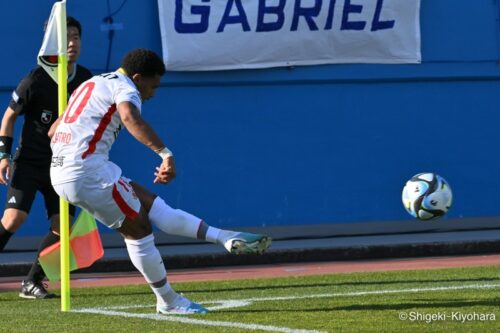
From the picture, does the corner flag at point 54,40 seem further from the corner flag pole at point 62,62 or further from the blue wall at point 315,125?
the blue wall at point 315,125

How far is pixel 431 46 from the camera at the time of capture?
54.4 feet

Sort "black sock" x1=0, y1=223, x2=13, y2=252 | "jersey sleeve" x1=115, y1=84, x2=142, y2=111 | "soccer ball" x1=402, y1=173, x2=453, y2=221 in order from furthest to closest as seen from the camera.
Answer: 1. "soccer ball" x1=402, y1=173, x2=453, y2=221
2. "black sock" x1=0, y1=223, x2=13, y2=252
3. "jersey sleeve" x1=115, y1=84, x2=142, y2=111

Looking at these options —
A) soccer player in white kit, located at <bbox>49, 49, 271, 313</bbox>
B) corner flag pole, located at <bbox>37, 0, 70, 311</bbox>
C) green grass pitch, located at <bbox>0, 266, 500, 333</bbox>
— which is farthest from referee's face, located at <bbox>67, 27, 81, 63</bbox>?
green grass pitch, located at <bbox>0, 266, 500, 333</bbox>

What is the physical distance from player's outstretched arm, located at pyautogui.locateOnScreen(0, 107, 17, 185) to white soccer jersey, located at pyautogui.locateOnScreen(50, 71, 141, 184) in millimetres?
1765

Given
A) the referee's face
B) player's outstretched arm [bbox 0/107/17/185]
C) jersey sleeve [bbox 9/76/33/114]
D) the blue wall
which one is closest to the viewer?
player's outstretched arm [bbox 0/107/17/185]

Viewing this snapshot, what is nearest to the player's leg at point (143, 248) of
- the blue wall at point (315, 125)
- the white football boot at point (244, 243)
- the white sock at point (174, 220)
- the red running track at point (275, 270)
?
the white sock at point (174, 220)

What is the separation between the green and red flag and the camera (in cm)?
1015

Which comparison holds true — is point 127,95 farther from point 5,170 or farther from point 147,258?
point 5,170

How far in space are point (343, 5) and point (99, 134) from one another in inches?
324

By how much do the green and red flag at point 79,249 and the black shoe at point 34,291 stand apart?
10.4 inches

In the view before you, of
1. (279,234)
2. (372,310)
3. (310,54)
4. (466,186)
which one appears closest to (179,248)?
(279,234)

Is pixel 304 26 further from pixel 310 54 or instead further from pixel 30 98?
pixel 30 98

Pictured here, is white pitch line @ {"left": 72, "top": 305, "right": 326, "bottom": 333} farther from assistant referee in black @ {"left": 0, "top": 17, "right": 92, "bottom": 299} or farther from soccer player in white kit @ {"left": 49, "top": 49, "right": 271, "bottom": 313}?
assistant referee in black @ {"left": 0, "top": 17, "right": 92, "bottom": 299}

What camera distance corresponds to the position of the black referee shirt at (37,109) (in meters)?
10.5
